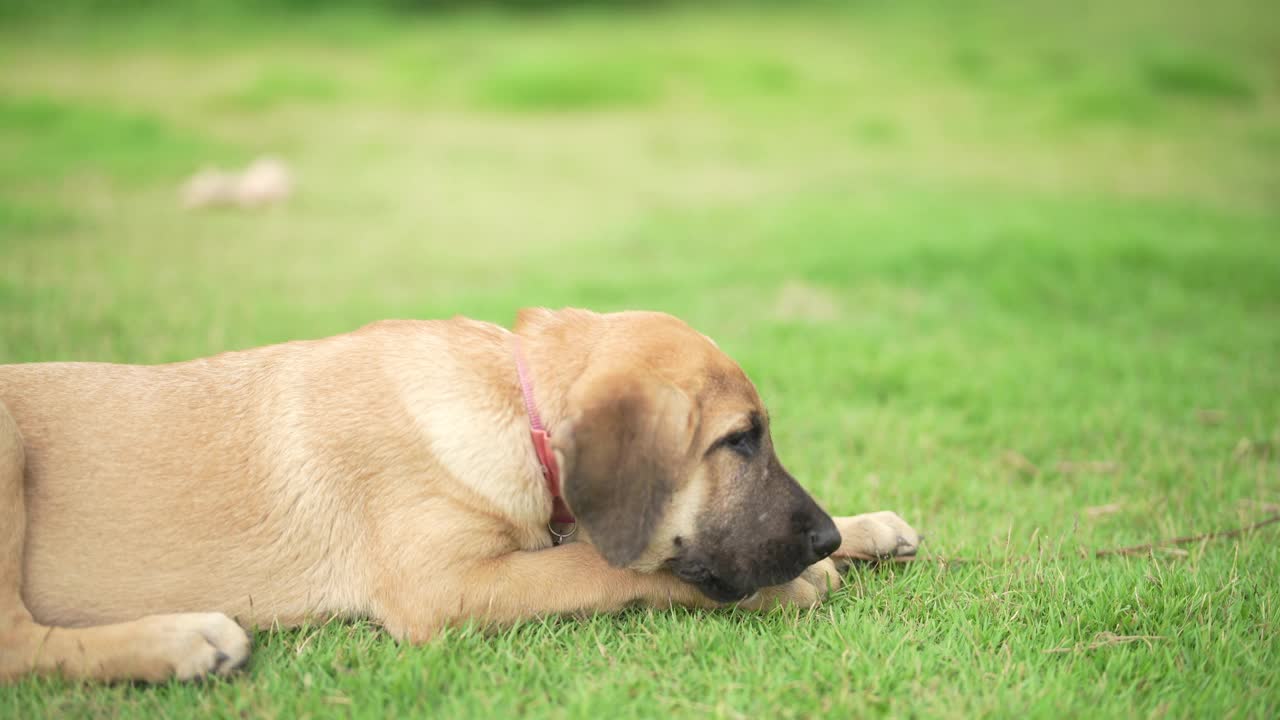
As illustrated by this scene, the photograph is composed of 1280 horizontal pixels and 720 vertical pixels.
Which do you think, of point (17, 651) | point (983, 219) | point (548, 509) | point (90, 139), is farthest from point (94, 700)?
point (90, 139)

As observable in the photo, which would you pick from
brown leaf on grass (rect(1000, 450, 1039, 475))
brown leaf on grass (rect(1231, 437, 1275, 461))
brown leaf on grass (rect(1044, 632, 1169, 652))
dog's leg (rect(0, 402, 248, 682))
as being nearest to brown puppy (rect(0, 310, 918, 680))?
dog's leg (rect(0, 402, 248, 682))

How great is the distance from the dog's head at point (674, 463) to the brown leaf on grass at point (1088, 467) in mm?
2768

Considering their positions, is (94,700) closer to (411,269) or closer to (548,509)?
(548,509)

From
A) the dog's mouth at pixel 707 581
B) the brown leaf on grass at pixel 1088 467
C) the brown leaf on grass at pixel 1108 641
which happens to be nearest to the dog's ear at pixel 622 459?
the dog's mouth at pixel 707 581

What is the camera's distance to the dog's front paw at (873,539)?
14.3 ft

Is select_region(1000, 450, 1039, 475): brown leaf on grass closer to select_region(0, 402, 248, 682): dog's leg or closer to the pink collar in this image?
the pink collar

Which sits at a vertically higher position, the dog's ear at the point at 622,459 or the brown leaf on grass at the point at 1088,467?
the dog's ear at the point at 622,459

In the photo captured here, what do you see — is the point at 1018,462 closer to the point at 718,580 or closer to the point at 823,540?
the point at 823,540

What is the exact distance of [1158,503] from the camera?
210 inches

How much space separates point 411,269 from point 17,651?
23.0 ft

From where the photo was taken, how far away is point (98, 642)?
3.42 metres

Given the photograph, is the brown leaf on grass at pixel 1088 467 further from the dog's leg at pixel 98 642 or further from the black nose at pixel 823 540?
the dog's leg at pixel 98 642

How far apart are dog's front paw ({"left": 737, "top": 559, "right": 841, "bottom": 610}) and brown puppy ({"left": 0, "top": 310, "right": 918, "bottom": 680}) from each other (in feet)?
0.03

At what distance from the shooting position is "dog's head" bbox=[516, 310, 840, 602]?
3.46 metres
